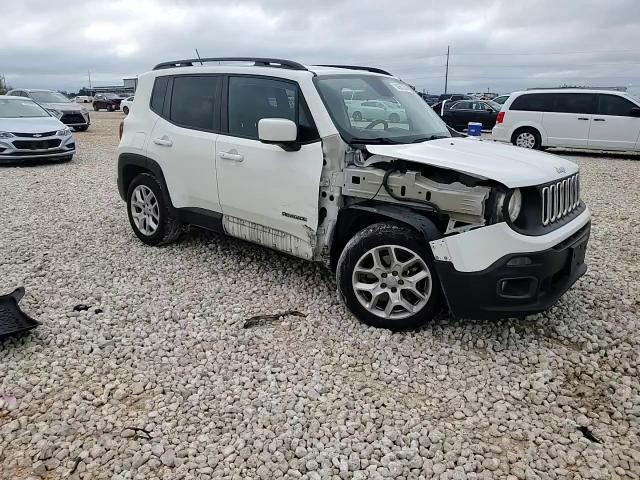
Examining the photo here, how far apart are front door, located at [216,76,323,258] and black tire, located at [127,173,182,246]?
2.86 ft

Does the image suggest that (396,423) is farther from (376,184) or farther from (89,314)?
(89,314)

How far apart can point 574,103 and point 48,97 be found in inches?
673

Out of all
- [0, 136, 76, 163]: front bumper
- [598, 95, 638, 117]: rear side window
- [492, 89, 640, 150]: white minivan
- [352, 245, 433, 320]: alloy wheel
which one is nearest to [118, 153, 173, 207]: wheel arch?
[352, 245, 433, 320]: alloy wheel

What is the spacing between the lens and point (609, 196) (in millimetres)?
8742

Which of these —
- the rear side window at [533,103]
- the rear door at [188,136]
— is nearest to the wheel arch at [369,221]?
the rear door at [188,136]

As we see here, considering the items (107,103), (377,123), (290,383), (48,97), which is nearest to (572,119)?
(377,123)

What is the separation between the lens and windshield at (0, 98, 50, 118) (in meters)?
12.1

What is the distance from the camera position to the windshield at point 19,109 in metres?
12.1

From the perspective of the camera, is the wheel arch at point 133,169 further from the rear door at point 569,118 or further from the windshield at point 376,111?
the rear door at point 569,118

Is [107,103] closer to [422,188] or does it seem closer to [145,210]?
[145,210]

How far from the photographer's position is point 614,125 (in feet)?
43.2

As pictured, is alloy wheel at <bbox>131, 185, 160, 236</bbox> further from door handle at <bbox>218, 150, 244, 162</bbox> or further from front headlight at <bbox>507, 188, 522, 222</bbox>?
front headlight at <bbox>507, 188, 522, 222</bbox>

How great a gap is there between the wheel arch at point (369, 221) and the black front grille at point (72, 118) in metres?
17.8

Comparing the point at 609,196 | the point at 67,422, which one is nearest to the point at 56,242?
the point at 67,422
